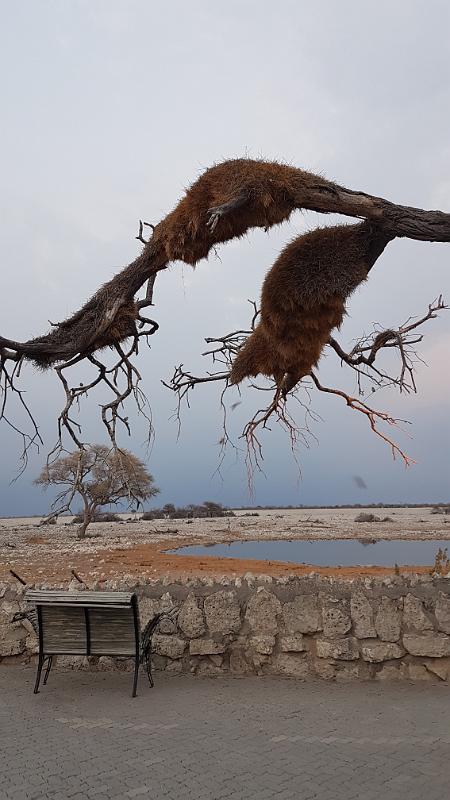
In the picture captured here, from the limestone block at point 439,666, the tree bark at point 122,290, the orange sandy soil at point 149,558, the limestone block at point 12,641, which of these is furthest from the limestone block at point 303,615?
the tree bark at point 122,290

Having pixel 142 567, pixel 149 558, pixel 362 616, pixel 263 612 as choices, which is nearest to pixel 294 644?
pixel 263 612

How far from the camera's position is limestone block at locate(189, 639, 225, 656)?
6.04m

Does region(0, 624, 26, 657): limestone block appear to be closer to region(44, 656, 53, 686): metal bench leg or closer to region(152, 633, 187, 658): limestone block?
region(44, 656, 53, 686): metal bench leg

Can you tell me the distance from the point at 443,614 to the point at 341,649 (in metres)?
0.95

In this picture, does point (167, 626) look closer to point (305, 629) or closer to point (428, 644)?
point (305, 629)

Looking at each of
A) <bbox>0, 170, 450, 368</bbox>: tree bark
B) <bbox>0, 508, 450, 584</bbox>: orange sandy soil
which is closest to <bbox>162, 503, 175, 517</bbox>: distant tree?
<bbox>0, 508, 450, 584</bbox>: orange sandy soil

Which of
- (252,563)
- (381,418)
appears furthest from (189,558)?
(381,418)

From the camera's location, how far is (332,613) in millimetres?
5902

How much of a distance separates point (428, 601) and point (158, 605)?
251cm

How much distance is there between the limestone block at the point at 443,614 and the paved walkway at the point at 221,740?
0.50 meters

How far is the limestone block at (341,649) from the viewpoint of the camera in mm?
5816

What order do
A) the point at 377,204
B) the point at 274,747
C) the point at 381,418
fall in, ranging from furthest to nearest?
the point at 381,418 → the point at 377,204 → the point at 274,747

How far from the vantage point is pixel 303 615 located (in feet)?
19.5

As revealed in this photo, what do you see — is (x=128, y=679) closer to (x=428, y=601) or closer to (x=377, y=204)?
(x=428, y=601)
